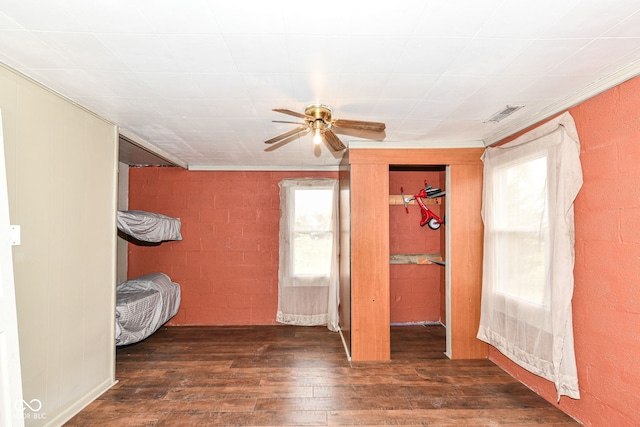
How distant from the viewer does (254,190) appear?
4652mm

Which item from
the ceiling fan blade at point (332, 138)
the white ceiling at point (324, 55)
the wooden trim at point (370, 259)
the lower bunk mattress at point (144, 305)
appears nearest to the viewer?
the white ceiling at point (324, 55)

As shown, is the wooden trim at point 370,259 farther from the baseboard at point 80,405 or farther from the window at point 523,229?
the baseboard at point 80,405

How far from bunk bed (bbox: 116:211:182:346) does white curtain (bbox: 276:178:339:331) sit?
142 cm

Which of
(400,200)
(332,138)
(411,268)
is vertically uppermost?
(332,138)

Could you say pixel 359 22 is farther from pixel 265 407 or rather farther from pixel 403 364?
pixel 403 364

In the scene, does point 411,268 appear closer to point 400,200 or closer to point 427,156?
point 400,200

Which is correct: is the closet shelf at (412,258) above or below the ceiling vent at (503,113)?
below

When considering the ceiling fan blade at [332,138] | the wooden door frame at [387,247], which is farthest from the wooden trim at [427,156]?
the ceiling fan blade at [332,138]

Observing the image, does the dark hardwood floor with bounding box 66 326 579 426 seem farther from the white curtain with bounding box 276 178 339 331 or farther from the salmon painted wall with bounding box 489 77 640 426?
the white curtain with bounding box 276 178 339 331

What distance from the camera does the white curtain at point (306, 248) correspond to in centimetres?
447

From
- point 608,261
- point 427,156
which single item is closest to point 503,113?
point 427,156

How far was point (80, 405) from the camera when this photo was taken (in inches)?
93.4

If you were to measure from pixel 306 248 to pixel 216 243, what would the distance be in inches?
51.0

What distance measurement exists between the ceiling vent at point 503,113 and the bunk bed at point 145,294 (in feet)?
11.8
